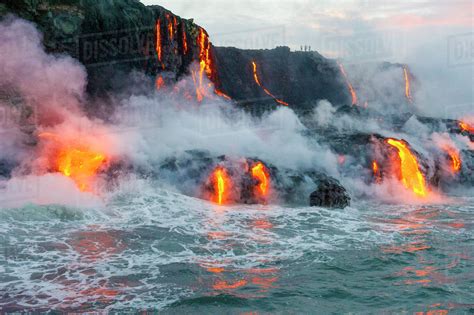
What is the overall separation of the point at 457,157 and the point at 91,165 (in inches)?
833

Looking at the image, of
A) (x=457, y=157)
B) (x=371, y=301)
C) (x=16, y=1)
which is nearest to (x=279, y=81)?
(x=457, y=157)

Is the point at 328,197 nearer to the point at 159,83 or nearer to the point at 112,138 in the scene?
the point at 112,138

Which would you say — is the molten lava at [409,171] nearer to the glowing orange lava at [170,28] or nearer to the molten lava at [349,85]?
the glowing orange lava at [170,28]

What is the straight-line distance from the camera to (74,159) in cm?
1894

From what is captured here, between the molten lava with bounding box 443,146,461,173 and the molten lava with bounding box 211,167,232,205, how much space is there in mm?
15471

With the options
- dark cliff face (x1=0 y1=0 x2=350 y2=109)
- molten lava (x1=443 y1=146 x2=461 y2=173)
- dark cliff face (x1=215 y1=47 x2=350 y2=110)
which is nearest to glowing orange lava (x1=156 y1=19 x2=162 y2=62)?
dark cliff face (x1=0 y1=0 x2=350 y2=109)

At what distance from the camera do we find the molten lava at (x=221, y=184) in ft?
62.0

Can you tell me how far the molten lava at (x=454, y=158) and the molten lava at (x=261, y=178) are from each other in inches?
541

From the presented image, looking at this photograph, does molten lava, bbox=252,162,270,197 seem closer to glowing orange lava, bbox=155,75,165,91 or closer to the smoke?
the smoke

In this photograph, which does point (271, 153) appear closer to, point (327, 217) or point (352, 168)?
point (352, 168)

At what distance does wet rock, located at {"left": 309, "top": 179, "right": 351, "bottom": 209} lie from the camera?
18.9 meters

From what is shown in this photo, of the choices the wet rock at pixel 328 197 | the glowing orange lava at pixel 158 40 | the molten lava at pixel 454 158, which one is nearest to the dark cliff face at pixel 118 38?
the glowing orange lava at pixel 158 40

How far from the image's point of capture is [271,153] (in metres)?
22.7

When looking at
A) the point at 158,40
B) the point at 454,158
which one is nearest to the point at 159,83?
the point at 158,40
